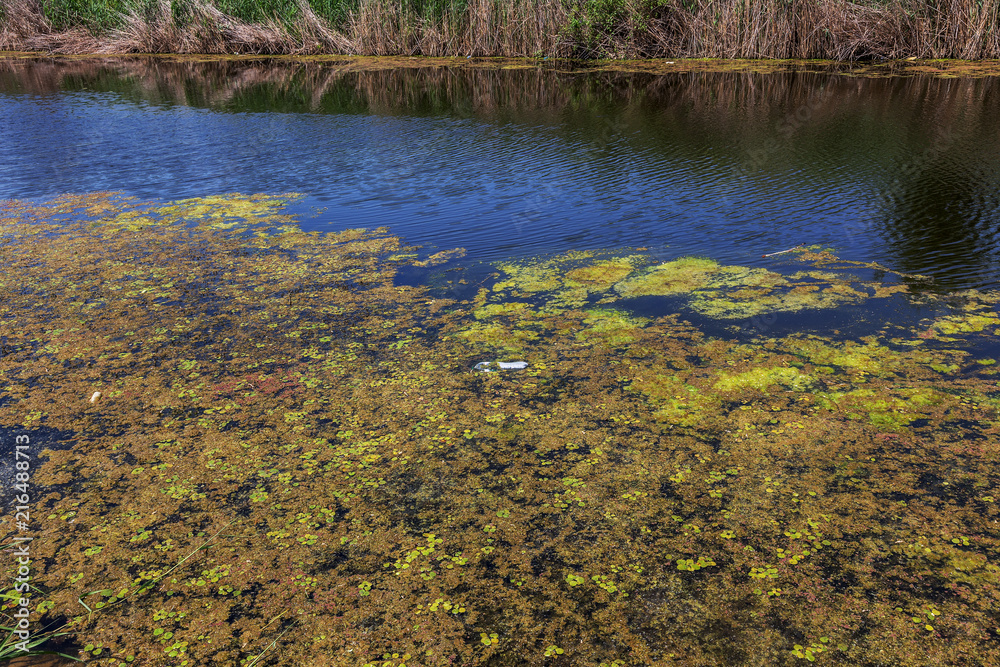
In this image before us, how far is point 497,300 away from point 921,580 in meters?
1.87

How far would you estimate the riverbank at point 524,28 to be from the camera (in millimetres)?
8781

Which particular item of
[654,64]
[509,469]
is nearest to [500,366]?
[509,469]

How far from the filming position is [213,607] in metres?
1.54

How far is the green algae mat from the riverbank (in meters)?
7.25

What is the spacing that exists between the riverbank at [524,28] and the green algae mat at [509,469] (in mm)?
7248

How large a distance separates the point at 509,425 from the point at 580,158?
141 inches

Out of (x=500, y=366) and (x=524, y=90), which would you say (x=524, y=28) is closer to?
(x=524, y=90)

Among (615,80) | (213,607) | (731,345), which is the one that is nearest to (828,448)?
(731,345)

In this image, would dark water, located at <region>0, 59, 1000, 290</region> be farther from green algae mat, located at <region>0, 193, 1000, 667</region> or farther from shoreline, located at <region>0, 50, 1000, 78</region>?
green algae mat, located at <region>0, 193, 1000, 667</region>

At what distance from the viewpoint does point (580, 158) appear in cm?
532

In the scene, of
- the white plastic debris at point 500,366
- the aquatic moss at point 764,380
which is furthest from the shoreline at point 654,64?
the white plastic debris at point 500,366

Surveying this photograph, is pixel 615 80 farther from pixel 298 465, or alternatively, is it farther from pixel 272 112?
pixel 298 465

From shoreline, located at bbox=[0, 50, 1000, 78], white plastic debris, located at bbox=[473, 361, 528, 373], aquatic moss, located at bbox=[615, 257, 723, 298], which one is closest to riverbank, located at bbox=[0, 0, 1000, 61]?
shoreline, located at bbox=[0, 50, 1000, 78]

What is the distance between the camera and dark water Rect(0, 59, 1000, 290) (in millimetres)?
3775
